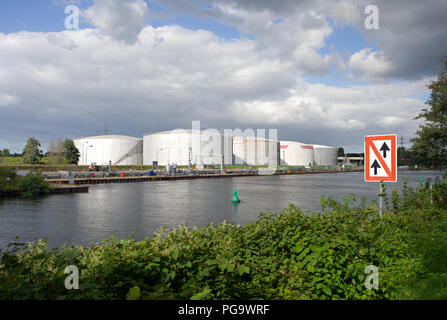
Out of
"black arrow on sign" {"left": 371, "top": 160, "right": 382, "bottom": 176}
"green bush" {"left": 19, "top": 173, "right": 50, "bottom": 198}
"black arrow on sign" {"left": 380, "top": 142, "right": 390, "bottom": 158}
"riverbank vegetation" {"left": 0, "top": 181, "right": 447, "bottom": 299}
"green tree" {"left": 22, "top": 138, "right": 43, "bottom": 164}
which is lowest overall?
"green bush" {"left": 19, "top": 173, "right": 50, "bottom": 198}

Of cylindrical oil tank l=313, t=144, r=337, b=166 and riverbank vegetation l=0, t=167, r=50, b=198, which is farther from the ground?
cylindrical oil tank l=313, t=144, r=337, b=166

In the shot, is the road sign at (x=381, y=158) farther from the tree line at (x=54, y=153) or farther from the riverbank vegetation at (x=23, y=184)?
the tree line at (x=54, y=153)

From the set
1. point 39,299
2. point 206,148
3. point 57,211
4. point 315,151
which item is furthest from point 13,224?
point 315,151

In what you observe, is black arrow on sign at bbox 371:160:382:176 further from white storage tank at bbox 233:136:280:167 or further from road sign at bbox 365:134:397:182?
white storage tank at bbox 233:136:280:167

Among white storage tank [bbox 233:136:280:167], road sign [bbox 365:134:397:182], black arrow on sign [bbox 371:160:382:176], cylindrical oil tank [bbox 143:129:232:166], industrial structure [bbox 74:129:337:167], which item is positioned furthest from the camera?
white storage tank [bbox 233:136:280:167]

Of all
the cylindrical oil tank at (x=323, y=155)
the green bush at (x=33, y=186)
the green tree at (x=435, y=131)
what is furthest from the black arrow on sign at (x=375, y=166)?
the cylindrical oil tank at (x=323, y=155)

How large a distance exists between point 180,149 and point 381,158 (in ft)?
433

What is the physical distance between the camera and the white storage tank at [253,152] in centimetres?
15612

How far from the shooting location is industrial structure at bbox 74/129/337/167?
13825 cm

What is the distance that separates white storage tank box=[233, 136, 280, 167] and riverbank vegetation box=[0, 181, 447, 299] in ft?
490

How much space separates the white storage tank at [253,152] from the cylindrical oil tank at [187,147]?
1412 cm

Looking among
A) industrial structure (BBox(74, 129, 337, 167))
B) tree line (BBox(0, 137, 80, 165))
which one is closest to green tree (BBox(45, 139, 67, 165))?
tree line (BBox(0, 137, 80, 165))
